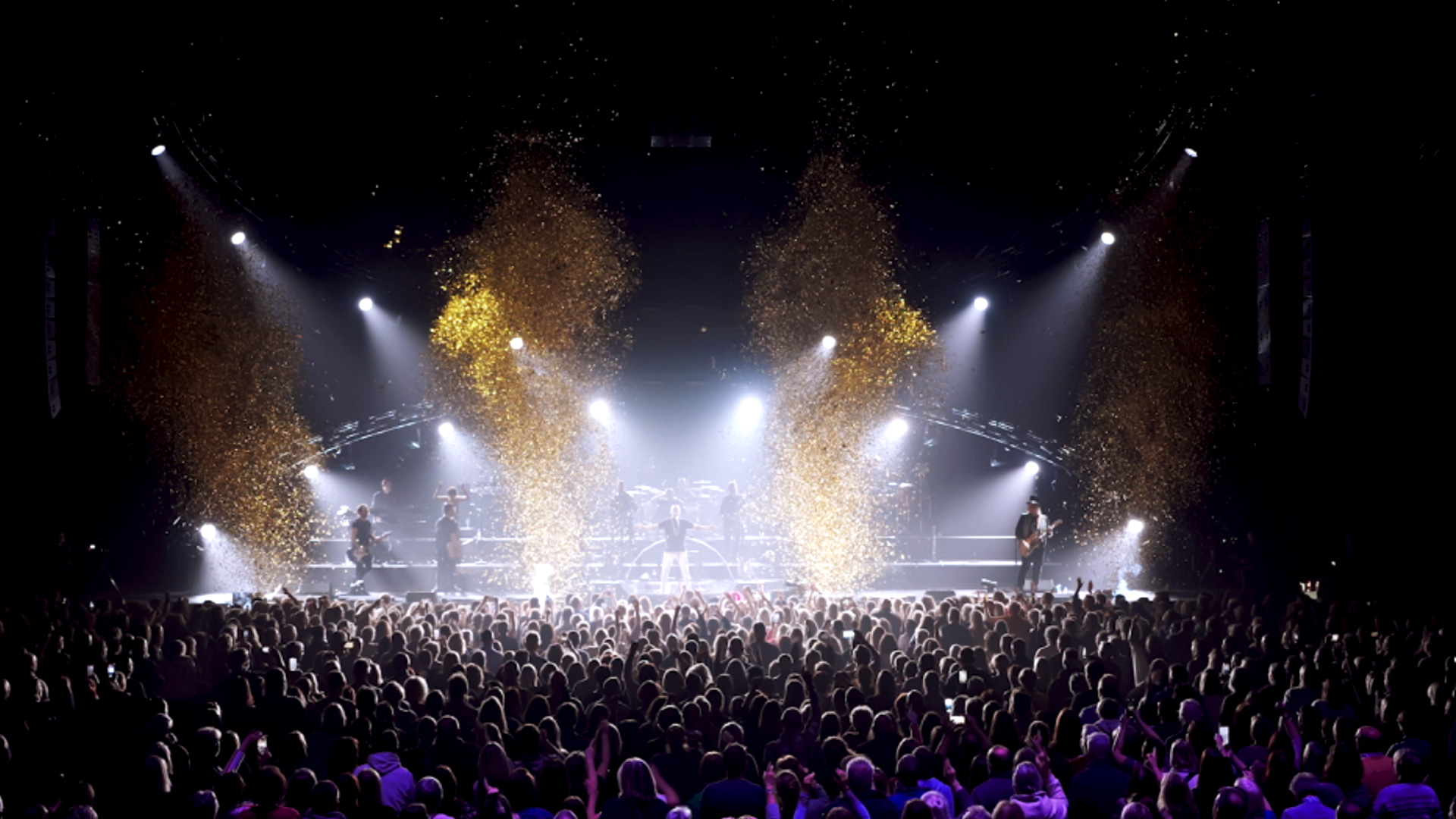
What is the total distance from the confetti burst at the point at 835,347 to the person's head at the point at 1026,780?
18.6 metres

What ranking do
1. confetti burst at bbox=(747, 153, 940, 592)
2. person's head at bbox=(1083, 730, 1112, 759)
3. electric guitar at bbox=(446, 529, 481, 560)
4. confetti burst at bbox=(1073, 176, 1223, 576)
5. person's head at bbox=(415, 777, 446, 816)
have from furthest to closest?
1. confetti burst at bbox=(747, 153, 940, 592)
2. electric guitar at bbox=(446, 529, 481, 560)
3. confetti burst at bbox=(1073, 176, 1223, 576)
4. person's head at bbox=(1083, 730, 1112, 759)
5. person's head at bbox=(415, 777, 446, 816)

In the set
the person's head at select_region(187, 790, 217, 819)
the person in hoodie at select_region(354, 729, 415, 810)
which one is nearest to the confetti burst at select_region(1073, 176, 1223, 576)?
the person in hoodie at select_region(354, 729, 415, 810)

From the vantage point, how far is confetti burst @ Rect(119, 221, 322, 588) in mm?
19953

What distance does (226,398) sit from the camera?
21797 millimetres

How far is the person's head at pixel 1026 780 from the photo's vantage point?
5.88 metres

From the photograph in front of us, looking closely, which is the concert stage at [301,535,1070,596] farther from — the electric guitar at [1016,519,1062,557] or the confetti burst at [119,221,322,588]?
the electric guitar at [1016,519,1062,557]

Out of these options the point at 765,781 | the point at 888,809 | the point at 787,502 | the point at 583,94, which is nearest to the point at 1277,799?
the point at 888,809

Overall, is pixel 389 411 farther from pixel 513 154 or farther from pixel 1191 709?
pixel 1191 709

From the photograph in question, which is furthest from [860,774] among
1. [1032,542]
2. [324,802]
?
[1032,542]

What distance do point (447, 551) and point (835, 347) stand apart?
11.1 meters

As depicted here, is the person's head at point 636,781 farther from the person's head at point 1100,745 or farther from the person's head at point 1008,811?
the person's head at point 1100,745

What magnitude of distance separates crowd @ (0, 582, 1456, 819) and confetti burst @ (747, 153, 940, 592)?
13.8 metres

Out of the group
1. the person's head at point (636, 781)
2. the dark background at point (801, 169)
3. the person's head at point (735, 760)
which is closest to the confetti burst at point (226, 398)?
the dark background at point (801, 169)

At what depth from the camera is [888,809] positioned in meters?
5.88
